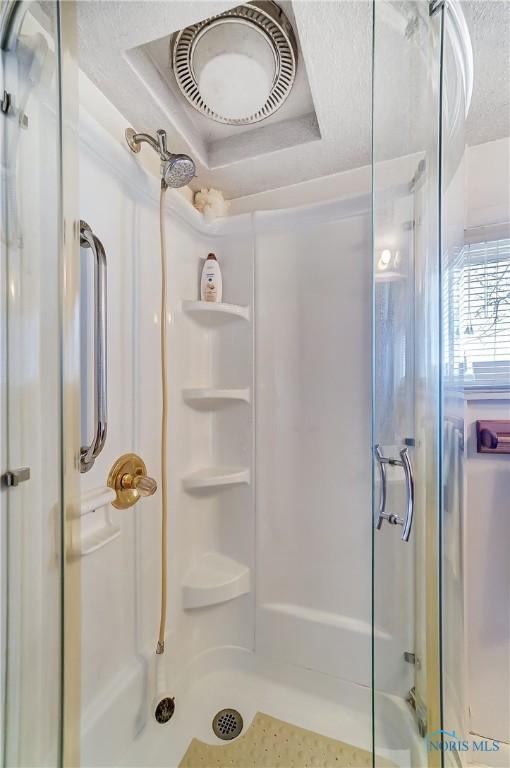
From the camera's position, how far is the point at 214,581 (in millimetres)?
1197

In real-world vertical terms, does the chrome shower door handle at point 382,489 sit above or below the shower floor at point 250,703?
above

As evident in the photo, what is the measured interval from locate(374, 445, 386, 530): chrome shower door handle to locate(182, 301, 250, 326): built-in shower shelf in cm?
77

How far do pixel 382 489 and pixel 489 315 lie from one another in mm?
748

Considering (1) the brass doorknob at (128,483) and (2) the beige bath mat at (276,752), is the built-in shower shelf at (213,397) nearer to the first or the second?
(1) the brass doorknob at (128,483)

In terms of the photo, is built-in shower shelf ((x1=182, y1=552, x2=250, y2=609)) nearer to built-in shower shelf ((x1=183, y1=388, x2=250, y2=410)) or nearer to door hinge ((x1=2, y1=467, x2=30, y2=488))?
built-in shower shelf ((x1=183, y1=388, x2=250, y2=410))

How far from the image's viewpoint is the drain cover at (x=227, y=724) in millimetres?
979

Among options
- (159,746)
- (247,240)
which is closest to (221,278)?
(247,240)

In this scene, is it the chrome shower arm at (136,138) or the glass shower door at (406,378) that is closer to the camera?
the glass shower door at (406,378)

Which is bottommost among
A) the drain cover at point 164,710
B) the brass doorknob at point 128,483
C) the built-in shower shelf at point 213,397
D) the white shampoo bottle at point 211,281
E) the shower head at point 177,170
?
the drain cover at point 164,710

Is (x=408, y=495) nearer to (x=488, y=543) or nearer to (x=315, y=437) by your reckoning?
(x=315, y=437)

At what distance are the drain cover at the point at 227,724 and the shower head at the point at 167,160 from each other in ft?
5.78

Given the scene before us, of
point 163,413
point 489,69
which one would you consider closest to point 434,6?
point 489,69

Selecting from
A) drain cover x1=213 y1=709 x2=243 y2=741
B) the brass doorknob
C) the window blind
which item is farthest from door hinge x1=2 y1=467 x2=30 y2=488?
the window blind

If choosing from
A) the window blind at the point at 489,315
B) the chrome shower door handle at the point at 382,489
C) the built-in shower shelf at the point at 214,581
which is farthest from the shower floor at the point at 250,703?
the window blind at the point at 489,315
